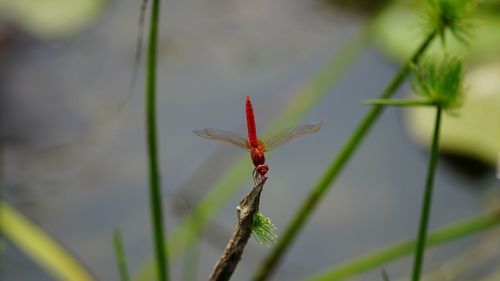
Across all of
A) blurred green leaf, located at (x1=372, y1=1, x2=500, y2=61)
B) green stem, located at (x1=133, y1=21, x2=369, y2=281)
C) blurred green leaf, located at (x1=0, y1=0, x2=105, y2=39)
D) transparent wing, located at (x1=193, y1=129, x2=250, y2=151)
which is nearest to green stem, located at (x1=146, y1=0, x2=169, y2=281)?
transparent wing, located at (x1=193, y1=129, x2=250, y2=151)

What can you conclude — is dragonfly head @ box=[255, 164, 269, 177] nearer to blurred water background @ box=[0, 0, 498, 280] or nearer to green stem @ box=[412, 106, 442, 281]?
green stem @ box=[412, 106, 442, 281]

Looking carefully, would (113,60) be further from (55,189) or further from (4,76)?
(55,189)

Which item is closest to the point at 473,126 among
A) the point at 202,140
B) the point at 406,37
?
→ the point at 406,37

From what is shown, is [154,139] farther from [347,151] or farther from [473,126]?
[473,126]

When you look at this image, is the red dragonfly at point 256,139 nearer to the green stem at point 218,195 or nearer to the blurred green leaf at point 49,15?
the green stem at point 218,195

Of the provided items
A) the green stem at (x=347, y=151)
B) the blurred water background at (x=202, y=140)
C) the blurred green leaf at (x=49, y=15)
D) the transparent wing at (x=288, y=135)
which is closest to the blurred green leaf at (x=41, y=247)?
the blurred water background at (x=202, y=140)

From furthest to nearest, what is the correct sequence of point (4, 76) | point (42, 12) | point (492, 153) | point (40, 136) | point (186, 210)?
point (42, 12), point (4, 76), point (40, 136), point (492, 153), point (186, 210)

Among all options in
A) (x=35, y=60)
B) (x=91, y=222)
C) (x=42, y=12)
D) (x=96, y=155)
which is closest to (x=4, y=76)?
(x=35, y=60)
